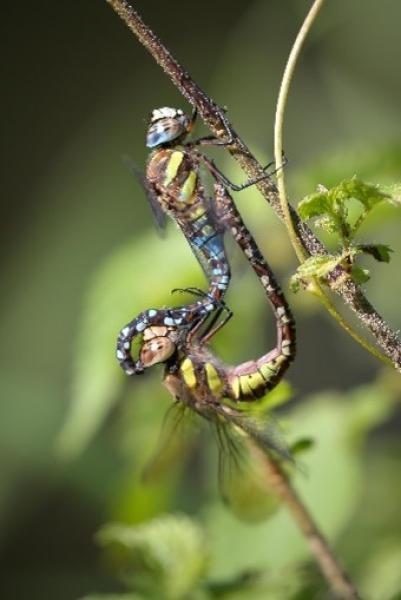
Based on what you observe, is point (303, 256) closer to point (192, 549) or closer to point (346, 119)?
point (192, 549)

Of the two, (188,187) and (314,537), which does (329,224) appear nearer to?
(188,187)

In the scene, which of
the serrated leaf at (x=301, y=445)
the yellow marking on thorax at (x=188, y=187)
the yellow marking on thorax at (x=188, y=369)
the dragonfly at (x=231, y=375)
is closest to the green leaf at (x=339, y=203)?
the dragonfly at (x=231, y=375)

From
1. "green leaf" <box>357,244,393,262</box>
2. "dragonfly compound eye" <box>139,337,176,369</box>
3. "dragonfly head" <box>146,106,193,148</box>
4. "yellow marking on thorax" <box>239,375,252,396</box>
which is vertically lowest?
"green leaf" <box>357,244,393,262</box>

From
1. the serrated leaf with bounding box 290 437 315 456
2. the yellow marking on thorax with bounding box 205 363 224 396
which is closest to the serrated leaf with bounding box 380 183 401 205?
the yellow marking on thorax with bounding box 205 363 224 396

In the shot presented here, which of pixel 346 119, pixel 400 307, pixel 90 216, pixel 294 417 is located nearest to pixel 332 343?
pixel 90 216

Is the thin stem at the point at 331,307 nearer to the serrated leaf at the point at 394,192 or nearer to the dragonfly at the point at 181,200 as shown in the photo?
the serrated leaf at the point at 394,192

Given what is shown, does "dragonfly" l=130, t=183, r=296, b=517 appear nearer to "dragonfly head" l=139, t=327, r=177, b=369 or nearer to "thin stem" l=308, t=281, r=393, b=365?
"dragonfly head" l=139, t=327, r=177, b=369

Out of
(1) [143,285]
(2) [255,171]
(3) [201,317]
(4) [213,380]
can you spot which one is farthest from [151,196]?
(1) [143,285]
